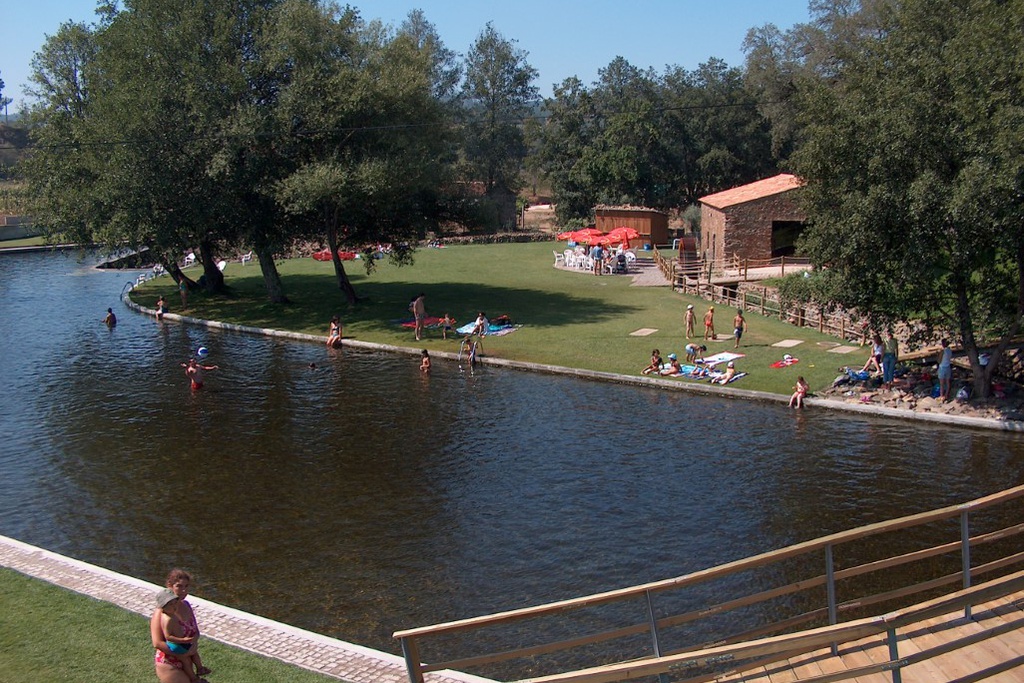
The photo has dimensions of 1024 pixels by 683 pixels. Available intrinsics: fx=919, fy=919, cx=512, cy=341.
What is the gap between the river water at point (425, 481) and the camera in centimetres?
1706

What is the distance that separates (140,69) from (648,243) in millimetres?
37200

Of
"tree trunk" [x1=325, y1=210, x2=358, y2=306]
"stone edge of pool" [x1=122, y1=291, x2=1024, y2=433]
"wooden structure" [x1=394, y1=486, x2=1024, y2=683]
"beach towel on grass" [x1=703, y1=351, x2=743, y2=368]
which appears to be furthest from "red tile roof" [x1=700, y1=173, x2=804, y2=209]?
"wooden structure" [x1=394, y1=486, x2=1024, y2=683]

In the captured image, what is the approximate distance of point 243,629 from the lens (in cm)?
1370

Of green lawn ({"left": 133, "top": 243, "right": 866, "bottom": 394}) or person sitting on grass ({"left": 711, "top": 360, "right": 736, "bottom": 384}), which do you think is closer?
person sitting on grass ({"left": 711, "top": 360, "right": 736, "bottom": 384})

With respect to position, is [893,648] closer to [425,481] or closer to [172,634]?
[172,634]

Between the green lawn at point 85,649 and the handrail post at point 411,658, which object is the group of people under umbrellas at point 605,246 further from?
the handrail post at point 411,658

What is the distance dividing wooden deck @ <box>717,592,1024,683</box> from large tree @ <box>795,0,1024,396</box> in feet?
52.6

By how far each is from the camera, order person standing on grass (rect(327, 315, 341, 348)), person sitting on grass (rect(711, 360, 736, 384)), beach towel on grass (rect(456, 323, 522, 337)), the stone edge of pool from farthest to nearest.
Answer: person standing on grass (rect(327, 315, 341, 348)), beach towel on grass (rect(456, 323, 522, 337)), person sitting on grass (rect(711, 360, 736, 384)), the stone edge of pool

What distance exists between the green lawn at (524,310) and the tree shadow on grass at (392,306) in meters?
0.05

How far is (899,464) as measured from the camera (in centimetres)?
2230

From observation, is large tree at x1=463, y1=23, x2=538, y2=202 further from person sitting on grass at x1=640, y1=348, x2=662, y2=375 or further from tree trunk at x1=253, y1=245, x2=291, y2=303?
person sitting on grass at x1=640, y1=348, x2=662, y2=375

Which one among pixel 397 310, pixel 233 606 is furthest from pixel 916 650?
pixel 397 310

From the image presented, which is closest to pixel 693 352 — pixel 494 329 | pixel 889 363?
pixel 889 363

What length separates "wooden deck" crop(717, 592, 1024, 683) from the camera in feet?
27.8
